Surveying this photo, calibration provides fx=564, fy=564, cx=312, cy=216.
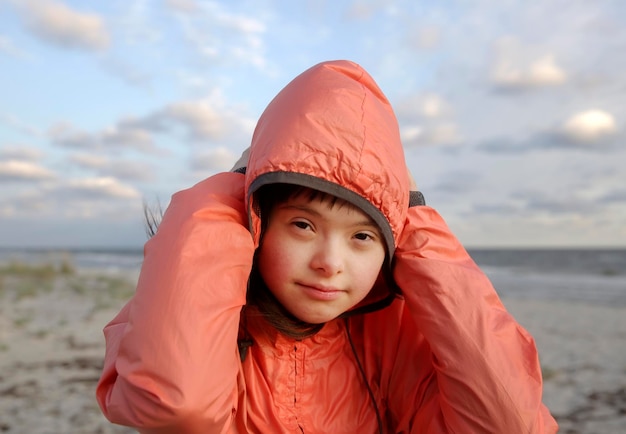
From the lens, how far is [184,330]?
1.45m

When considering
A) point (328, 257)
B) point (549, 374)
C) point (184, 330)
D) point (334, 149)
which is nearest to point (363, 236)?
point (328, 257)

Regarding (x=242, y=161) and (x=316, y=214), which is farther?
(x=242, y=161)

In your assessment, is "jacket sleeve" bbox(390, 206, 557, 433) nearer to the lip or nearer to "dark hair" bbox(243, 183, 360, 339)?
the lip

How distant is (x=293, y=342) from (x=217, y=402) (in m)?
0.48

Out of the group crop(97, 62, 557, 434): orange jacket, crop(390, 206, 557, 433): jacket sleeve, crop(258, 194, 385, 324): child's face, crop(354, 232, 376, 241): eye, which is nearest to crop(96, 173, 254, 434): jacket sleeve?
crop(97, 62, 557, 434): orange jacket

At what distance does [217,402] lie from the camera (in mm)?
1474

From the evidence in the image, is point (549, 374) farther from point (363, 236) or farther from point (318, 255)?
point (318, 255)

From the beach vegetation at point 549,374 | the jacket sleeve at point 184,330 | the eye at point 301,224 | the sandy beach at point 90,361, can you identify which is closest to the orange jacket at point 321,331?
the jacket sleeve at point 184,330

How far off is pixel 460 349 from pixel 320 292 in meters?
0.45

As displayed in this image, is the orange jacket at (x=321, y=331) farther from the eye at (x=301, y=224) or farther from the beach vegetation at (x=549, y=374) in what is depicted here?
the beach vegetation at (x=549, y=374)

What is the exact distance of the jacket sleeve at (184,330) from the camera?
1407mm

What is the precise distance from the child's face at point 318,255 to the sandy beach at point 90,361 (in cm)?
268

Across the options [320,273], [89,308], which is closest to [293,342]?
[320,273]

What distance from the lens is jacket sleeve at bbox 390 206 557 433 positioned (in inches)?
64.7
